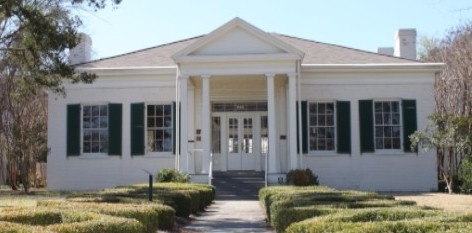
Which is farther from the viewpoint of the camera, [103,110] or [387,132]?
[103,110]

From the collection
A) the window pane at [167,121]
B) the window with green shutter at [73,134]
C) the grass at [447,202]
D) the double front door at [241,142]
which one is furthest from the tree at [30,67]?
the grass at [447,202]

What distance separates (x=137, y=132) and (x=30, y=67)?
6.48 metres

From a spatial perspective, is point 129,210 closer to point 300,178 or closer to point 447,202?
point 447,202

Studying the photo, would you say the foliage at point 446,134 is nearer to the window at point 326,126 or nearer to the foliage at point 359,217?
the window at point 326,126

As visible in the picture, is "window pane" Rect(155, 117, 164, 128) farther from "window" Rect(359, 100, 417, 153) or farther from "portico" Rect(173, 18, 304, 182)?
"window" Rect(359, 100, 417, 153)

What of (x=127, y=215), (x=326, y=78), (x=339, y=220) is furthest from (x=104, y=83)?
(x=339, y=220)

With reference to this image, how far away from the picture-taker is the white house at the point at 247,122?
21750mm

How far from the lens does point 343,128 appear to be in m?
21.7

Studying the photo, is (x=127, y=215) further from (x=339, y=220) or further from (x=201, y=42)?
(x=201, y=42)

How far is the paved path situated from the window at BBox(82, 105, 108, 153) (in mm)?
6740

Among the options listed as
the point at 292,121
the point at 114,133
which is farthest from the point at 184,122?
the point at 292,121

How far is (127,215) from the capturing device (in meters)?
8.05

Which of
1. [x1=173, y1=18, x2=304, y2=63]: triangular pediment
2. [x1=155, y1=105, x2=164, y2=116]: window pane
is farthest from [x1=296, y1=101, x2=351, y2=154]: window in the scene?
[x1=155, y1=105, x2=164, y2=116]: window pane

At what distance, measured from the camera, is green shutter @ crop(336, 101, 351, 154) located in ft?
71.3
